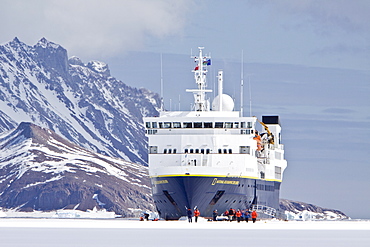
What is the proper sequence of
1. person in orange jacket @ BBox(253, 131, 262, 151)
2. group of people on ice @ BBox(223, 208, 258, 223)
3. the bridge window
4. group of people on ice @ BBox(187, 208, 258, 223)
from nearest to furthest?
group of people on ice @ BBox(187, 208, 258, 223) < group of people on ice @ BBox(223, 208, 258, 223) < the bridge window < person in orange jacket @ BBox(253, 131, 262, 151)

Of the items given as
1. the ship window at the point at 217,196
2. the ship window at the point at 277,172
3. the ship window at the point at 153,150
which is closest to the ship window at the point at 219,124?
the ship window at the point at 153,150

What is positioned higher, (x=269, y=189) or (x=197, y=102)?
(x=197, y=102)

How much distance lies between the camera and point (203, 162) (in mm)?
118875

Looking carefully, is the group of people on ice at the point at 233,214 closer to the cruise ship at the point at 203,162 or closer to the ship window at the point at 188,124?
the cruise ship at the point at 203,162

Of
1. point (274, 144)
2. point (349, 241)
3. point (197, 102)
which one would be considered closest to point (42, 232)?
point (349, 241)

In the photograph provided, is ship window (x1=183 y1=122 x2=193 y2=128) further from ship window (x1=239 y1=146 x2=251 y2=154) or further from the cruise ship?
ship window (x1=239 y1=146 x2=251 y2=154)

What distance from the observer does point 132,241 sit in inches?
2894

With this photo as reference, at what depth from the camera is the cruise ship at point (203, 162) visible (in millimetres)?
114875

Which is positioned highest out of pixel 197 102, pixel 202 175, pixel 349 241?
pixel 197 102

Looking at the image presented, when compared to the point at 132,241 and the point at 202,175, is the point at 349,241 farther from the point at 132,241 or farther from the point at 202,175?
the point at 202,175

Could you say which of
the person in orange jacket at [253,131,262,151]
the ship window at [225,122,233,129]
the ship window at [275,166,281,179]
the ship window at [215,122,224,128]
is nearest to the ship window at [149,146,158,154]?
the ship window at [215,122,224,128]

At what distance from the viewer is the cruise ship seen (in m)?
115

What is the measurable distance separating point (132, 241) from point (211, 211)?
43.4 metres

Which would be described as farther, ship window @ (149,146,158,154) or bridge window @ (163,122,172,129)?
ship window @ (149,146,158,154)
